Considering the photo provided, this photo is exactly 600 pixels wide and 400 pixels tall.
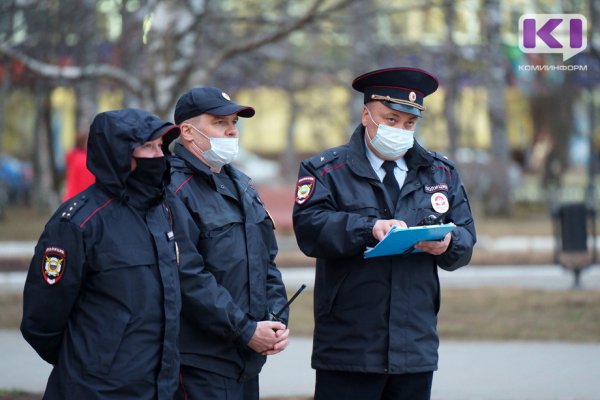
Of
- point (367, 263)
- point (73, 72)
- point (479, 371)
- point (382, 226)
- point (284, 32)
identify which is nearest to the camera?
point (382, 226)

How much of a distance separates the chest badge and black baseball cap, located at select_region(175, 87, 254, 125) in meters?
0.92

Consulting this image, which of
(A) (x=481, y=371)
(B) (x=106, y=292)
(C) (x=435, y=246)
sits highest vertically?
(C) (x=435, y=246)

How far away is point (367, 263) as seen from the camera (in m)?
4.86

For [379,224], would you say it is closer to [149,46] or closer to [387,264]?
[387,264]

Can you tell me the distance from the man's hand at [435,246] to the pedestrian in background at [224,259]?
2.30 ft

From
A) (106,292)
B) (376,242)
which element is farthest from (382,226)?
(106,292)

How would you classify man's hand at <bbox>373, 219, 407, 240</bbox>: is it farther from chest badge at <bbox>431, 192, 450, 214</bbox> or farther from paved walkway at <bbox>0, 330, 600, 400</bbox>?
paved walkway at <bbox>0, 330, 600, 400</bbox>

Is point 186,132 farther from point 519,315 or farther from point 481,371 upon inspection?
point 519,315

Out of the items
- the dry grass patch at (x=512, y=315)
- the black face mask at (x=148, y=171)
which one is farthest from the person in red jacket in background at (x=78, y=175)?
the black face mask at (x=148, y=171)

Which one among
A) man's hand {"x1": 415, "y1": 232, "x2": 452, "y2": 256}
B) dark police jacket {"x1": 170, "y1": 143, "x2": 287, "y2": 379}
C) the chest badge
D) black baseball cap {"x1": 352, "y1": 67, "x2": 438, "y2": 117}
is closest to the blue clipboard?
man's hand {"x1": 415, "y1": 232, "x2": 452, "y2": 256}

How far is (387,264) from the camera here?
15.9ft

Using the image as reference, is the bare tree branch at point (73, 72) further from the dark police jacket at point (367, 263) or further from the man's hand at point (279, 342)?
the man's hand at point (279, 342)

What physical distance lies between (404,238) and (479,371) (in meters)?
4.26

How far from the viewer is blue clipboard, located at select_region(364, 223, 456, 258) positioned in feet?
14.7
